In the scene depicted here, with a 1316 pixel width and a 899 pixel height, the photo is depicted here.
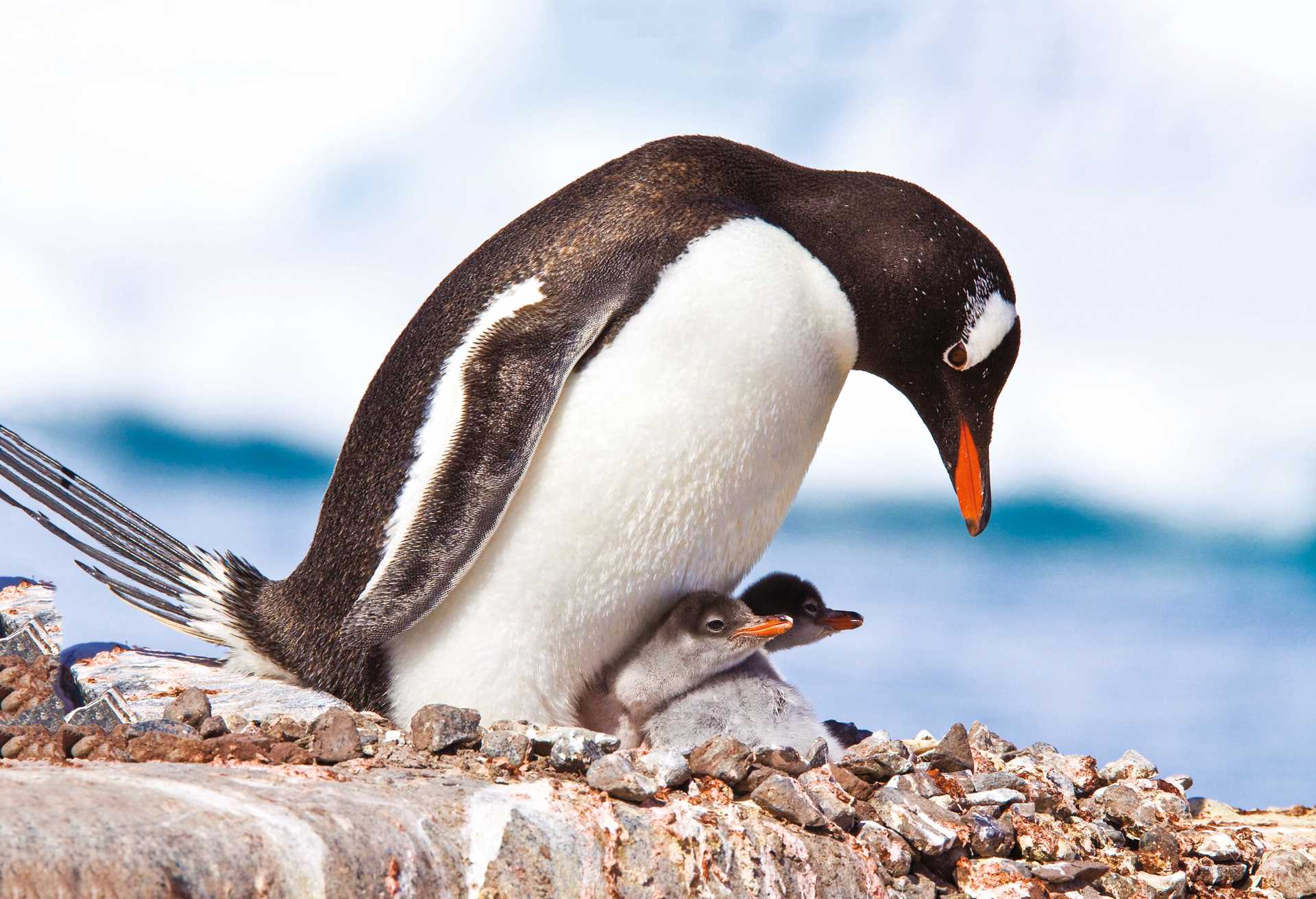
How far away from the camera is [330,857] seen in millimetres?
1979

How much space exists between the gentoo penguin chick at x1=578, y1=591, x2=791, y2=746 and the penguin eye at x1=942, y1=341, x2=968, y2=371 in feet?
3.08

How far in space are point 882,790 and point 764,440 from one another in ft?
3.23

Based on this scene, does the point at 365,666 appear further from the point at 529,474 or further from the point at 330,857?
the point at 330,857

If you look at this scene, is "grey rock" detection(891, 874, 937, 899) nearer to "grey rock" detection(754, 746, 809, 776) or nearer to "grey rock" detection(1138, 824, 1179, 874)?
"grey rock" detection(754, 746, 809, 776)

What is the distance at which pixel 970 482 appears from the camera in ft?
12.6

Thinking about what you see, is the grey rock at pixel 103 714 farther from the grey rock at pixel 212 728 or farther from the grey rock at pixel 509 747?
the grey rock at pixel 509 747

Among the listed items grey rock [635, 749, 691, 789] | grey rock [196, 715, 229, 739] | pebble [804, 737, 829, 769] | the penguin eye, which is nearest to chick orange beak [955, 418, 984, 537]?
the penguin eye

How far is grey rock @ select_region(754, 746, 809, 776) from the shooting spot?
9.51 ft

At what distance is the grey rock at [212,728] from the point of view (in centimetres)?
266

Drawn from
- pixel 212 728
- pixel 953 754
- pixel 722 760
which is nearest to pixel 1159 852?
pixel 953 754

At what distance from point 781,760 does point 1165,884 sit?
1.03 m

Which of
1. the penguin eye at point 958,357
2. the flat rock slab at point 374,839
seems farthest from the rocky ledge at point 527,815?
the penguin eye at point 958,357

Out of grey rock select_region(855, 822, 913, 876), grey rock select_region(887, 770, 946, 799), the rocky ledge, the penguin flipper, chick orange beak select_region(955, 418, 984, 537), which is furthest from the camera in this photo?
chick orange beak select_region(955, 418, 984, 537)

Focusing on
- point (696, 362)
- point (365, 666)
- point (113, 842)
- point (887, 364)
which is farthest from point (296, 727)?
point (887, 364)
